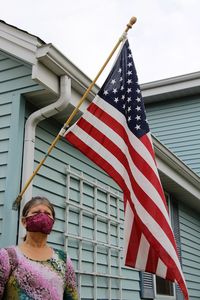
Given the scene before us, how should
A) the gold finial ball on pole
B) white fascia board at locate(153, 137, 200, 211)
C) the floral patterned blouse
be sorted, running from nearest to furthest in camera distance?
the floral patterned blouse < the gold finial ball on pole < white fascia board at locate(153, 137, 200, 211)

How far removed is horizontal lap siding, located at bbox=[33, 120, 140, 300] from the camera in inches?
180

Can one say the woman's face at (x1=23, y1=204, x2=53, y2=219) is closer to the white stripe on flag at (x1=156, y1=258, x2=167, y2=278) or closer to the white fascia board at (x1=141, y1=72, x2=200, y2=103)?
the white stripe on flag at (x1=156, y1=258, x2=167, y2=278)

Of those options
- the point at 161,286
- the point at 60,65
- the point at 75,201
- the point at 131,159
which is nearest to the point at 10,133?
the point at 60,65

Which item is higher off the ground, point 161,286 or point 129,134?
point 129,134

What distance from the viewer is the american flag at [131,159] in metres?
3.29

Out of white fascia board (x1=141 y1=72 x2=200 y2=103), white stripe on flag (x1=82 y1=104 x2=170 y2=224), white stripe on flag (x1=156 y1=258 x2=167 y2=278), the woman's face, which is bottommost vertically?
white stripe on flag (x1=156 y1=258 x2=167 y2=278)

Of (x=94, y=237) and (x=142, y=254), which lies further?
(x=94, y=237)

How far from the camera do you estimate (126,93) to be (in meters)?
3.69

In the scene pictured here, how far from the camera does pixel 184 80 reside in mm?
10906

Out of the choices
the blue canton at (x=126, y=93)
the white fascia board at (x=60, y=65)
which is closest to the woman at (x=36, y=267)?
the blue canton at (x=126, y=93)

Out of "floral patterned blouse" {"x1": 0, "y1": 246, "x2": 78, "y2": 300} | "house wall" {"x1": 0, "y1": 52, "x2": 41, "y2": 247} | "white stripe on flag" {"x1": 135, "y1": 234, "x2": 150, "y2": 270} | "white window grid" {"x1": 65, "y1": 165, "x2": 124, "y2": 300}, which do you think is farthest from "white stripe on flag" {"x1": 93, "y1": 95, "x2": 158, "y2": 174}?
"white window grid" {"x1": 65, "y1": 165, "x2": 124, "y2": 300}

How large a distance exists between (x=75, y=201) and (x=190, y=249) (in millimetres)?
4515

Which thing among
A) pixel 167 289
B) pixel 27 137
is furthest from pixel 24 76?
pixel 167 289

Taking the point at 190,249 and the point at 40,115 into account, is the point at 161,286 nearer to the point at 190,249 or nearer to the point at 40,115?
the point at 190,249
